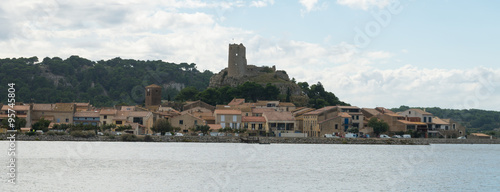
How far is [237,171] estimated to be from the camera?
45844 mm

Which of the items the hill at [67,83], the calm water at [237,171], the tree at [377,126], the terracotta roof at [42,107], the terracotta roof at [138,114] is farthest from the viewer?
the hill at [67,83]

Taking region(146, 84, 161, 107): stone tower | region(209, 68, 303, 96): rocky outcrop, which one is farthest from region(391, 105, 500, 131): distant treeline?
region(146, 84, 161, 107): stone tower

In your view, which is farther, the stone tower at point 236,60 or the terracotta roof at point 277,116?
the stone tower at point 236,60

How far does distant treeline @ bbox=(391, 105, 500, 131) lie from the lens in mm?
145125

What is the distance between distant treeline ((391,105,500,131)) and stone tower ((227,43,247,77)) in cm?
5046

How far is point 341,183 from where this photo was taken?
40562 millimetres

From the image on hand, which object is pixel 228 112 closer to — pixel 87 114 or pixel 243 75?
pixel 87 114

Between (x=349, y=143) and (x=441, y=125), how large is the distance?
20303 mm

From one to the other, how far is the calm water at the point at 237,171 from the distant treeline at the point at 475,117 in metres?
85.0

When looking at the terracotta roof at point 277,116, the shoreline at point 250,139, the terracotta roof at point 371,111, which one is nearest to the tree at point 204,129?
the shoreline at point 250,139

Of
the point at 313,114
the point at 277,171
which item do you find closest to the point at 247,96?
the point at 313,114

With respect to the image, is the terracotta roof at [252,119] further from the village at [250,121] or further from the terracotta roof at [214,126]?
the terracotta roof at [214,126]

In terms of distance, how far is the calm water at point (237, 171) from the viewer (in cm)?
3816

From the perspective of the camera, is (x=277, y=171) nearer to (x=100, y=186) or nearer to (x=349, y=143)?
(x=100, y=186)
